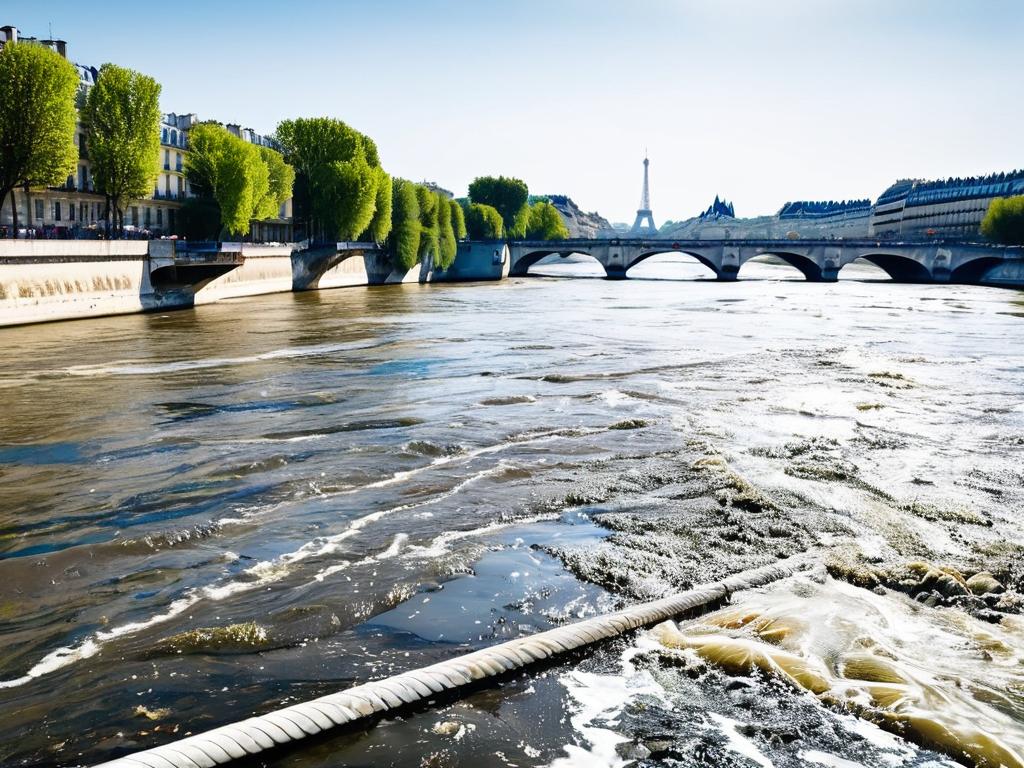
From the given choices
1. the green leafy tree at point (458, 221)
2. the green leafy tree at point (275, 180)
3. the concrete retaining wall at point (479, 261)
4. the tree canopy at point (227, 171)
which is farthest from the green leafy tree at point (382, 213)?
the green leafy tree at point (458, 221)

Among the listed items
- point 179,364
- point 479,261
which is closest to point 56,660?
point 179,364

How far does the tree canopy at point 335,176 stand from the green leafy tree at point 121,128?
21185 millimetres

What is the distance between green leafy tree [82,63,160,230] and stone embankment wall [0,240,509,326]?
5.67m

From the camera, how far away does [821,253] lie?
333ft

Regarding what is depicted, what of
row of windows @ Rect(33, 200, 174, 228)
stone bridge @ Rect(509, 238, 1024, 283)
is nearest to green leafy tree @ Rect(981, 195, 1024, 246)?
stone bridge @ Rect(509, 238, 1024, 283)

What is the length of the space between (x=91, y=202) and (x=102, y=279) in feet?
79.3

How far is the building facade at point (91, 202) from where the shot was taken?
52031mm

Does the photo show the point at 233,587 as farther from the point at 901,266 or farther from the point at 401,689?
the point at 901,266

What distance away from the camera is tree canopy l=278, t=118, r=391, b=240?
6812cm

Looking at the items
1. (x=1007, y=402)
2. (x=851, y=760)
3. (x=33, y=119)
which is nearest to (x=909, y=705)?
(x=851, y=760)

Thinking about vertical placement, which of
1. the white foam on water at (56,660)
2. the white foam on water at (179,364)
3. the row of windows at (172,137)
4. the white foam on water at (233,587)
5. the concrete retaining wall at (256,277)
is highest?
the row of windows at (172,137)

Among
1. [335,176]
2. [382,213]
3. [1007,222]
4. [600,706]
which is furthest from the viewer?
[1007,222]

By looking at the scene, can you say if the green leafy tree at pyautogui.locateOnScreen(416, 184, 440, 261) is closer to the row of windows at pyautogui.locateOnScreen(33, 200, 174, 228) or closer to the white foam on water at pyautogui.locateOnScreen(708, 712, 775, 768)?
the row of windows at pyautogui.locateOnScreen(33, 200, 174, 228)

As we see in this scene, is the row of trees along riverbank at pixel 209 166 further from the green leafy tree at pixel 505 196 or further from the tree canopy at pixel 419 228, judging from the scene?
the green leafy tree at pixel 505 196
